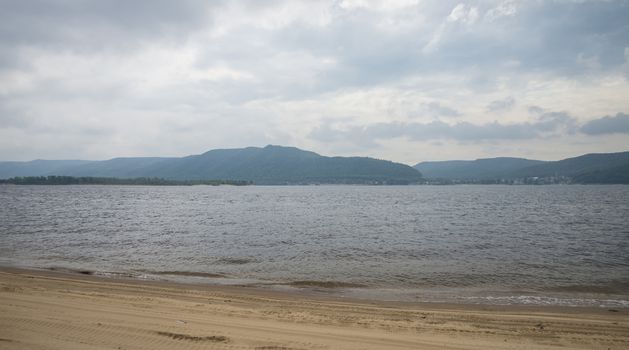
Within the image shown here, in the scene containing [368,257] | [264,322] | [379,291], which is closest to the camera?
[264,322]

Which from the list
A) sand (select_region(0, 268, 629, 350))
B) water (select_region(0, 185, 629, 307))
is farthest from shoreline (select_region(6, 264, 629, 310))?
sand (select_region(0, 268, 629, 350))

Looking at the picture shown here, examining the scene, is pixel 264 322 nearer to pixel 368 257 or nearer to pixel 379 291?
pixel 379 291

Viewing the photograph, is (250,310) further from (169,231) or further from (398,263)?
(169,231)

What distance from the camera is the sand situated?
9102 mm

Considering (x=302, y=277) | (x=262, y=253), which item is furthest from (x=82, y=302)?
(x=262, y=253)

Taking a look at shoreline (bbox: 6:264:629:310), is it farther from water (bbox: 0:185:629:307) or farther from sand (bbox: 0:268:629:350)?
sand (bbox: 0:268:629:350)

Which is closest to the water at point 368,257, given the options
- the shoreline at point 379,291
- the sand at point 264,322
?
the shoreline at point 379,291

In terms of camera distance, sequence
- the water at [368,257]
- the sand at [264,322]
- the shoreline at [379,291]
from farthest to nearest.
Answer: the water at [368,257], the shoreline at [379,291], the sand at [264,322]

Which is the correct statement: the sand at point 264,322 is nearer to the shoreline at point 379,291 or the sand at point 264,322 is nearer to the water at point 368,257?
the shoreline at point 379,291

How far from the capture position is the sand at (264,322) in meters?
9.10

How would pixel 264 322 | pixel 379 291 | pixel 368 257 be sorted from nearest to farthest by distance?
pixel 264 322 < pixel 379 291 < pixel 368 257

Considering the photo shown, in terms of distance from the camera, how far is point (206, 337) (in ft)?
30.6

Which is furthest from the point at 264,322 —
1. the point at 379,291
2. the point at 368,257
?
the point at 368,257

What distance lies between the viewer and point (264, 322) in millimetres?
11438
